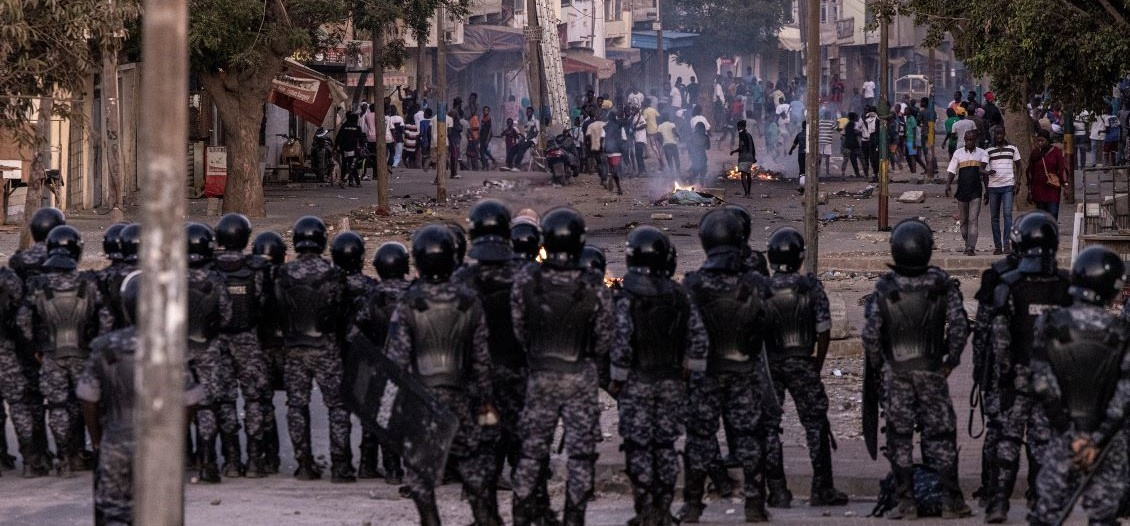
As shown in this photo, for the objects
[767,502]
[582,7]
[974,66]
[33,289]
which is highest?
[582,7]

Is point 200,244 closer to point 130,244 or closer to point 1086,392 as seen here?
point 130,244

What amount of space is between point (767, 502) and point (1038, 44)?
30.9ft

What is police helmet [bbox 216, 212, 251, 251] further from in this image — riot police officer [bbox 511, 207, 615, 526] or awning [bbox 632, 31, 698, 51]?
awning [bbox 632, 31, 698, 51]

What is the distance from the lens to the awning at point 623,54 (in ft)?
227

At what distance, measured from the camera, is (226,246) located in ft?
32.6

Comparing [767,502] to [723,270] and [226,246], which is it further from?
[226,246]

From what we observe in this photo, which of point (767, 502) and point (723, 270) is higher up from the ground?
point (723, 270)

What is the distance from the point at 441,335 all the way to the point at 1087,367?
290cm

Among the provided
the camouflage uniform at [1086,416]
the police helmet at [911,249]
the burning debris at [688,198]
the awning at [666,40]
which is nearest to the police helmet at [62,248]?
the police helmet at [911,249]

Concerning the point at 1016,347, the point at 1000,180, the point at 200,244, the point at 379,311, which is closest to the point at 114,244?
the point at 200,244

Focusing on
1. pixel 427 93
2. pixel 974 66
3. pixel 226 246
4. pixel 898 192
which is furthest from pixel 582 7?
pixel 226 246

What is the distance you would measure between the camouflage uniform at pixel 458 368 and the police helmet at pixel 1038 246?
9.05ft

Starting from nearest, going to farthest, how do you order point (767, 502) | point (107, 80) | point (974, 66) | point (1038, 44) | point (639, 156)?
point (767, 502)
point (1038, 44)
point (974, 66)
point (107, 80)
point (639, 156)

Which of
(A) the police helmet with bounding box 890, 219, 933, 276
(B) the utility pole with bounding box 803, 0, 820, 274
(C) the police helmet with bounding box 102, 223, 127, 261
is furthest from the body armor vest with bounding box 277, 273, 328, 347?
(B) the utility pole with bounding box 803, 0, 820, 274
